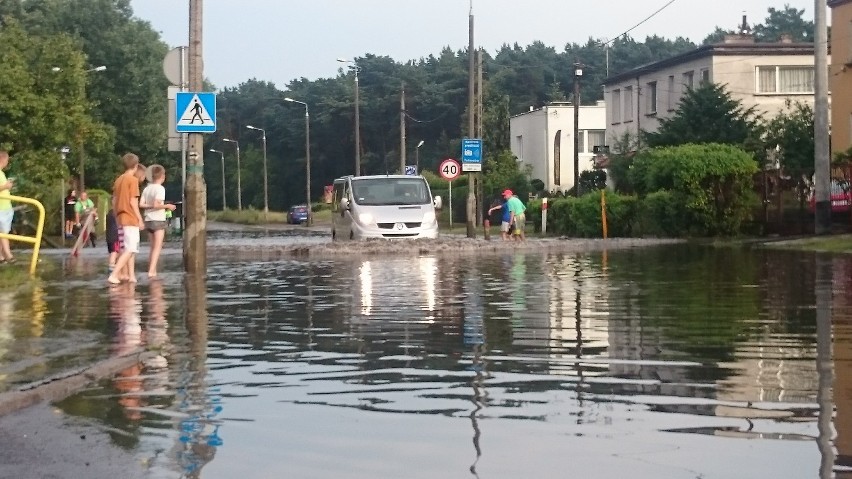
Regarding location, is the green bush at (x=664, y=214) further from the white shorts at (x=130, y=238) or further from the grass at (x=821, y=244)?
the white shorts at (x=130, y=238)

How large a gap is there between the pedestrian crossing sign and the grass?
12.5 m

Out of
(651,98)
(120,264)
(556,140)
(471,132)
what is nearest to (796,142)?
(471,132)

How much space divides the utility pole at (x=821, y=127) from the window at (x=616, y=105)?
45285mm

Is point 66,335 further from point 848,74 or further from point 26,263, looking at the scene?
point 848,74

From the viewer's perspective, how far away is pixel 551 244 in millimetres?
34531

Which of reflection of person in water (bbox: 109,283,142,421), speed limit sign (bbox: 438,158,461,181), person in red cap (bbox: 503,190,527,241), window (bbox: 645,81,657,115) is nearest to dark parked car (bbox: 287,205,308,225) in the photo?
window (bbox: 645,81,657,115)

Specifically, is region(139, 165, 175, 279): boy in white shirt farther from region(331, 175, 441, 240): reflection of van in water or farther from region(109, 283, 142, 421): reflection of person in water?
region(331, 175, 441, 240): reflection of van in water

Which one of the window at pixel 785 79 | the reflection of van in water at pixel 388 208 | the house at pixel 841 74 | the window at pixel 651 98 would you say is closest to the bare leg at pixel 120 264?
the reflection of van in water at pixel 388 208

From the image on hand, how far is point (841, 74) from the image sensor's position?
49688 mm

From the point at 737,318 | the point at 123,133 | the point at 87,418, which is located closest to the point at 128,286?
the point at 737,318

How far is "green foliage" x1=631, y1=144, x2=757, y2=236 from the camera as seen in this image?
37625 mm

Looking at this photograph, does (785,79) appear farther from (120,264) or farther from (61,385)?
(61,385)

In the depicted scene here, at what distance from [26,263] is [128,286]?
4.93 meters

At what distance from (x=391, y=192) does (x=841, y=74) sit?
2239cm
